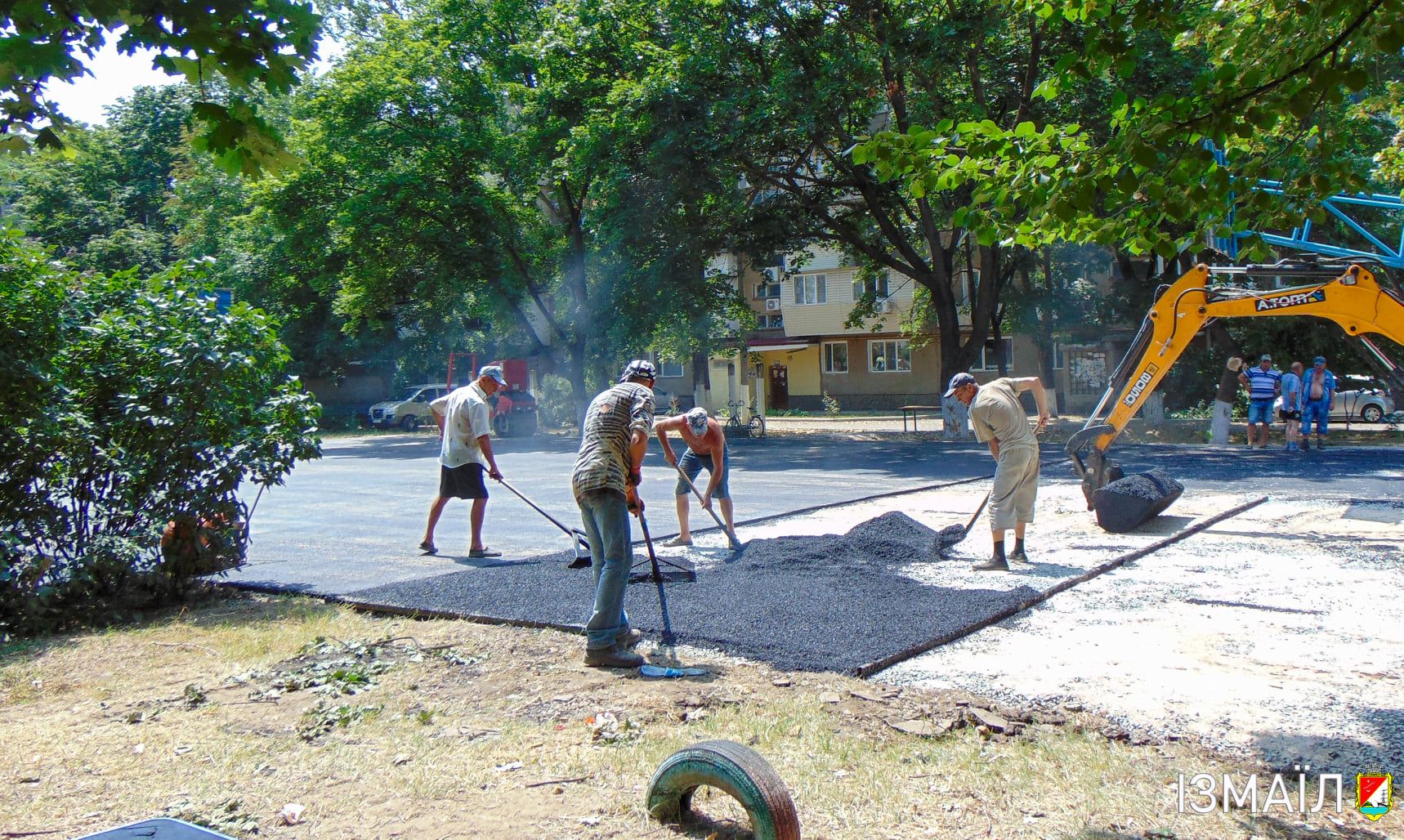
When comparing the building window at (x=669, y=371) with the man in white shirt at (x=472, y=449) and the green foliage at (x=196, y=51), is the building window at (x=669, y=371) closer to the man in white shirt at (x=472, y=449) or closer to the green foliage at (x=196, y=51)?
the man in white shirt at (x=472, y=449)

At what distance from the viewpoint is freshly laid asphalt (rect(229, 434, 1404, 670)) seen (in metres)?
6.74

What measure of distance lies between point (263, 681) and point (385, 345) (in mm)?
37151

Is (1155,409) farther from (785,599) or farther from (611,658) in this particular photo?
(611,658)


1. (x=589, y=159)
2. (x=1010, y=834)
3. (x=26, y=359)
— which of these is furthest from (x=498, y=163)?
(x=1010, y=834)

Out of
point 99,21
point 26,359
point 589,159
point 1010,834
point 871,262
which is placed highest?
point 589,159

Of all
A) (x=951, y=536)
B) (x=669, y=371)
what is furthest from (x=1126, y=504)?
(x=669, y=371)

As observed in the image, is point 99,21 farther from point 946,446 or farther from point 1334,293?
point 946,446

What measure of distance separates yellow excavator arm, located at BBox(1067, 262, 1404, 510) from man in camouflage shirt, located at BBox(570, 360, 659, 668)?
6.68m

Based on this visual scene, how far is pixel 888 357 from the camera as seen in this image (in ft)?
145

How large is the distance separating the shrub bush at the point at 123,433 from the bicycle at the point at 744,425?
796 inches

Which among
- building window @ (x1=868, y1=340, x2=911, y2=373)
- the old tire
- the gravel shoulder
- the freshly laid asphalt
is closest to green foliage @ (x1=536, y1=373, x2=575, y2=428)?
the freshly laid asphalt

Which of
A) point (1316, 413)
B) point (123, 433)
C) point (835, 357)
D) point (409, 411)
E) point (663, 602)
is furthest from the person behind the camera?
point (835, 357)

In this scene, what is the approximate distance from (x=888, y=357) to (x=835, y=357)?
2528 millimetres

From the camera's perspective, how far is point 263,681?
584 cm
